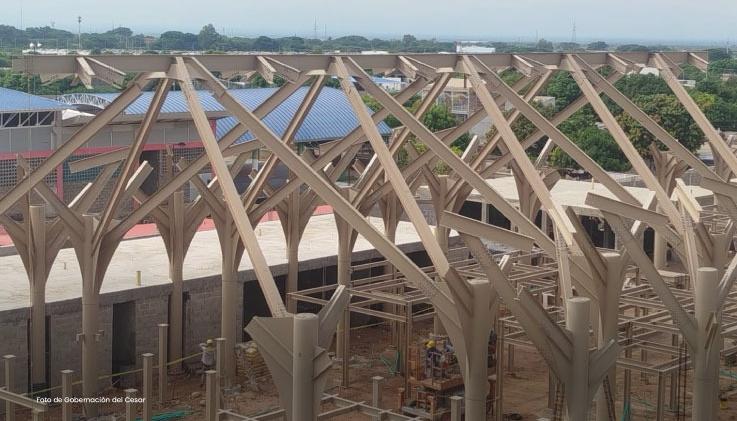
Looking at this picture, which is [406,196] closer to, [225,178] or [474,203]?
[225,178]

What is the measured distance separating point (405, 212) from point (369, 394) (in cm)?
319

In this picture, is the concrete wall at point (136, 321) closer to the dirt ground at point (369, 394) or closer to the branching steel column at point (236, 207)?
the dirt ground at point (369, 394)

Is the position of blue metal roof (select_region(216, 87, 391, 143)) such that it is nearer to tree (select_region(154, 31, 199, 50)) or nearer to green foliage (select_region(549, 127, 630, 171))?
green foliage (select_region(549, 127, 630, 171))

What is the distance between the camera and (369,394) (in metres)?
21.3

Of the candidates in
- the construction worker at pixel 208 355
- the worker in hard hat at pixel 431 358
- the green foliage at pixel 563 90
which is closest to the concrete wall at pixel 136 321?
the construction worker at pixel 208 355

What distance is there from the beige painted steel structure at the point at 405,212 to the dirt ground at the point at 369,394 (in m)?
0.64

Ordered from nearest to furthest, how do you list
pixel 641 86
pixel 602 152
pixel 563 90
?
pixel 602 152 < pixel 641 86 < pixel 563 90

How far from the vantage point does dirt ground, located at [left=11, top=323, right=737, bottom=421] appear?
20.1 meters

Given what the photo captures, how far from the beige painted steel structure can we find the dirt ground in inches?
25.0

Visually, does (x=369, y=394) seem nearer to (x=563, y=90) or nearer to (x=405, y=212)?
(x=405, y=212)

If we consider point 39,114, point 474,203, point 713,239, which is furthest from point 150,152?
point 713,239

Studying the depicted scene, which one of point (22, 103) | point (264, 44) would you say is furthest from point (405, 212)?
point (264, 44)

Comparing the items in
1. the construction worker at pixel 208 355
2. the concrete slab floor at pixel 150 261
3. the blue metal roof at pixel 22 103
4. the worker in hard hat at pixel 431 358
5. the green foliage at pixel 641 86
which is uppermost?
the blue metal roof at pixel 22 103

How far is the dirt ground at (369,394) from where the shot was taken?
20.1 meters
